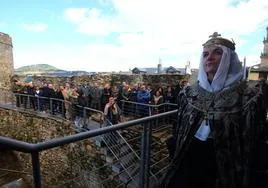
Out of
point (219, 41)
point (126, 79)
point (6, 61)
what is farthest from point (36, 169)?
point (6, 61)

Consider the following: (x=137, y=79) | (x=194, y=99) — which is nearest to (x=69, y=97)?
(x=137, y=79)

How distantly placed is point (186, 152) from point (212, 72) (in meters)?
0.58

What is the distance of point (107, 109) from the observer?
28.0 ft

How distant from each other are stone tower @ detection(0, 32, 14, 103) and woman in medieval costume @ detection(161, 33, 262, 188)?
20947 millimetres

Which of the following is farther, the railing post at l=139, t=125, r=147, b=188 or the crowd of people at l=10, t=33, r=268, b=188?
the railing post at l=139, t=125, r=147, b=188

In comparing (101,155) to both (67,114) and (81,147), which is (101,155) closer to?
(81,147)

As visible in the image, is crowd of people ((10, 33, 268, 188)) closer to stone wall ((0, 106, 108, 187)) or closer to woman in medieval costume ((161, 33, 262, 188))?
woman in medieval costume ((161, 33, 262, 188))

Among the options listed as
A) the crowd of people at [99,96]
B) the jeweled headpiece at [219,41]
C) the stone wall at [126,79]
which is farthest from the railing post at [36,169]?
the stone wall at [126,79]

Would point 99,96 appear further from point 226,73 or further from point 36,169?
point 36,169

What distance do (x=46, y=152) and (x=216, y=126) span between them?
36.5 ft

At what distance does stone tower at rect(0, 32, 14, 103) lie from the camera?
69.4ft

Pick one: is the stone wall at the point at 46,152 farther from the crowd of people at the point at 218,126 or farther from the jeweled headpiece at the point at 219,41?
the jeweled headpiece at the point at 219,41

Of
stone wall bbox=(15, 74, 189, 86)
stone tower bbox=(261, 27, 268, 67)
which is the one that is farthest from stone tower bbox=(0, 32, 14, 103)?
stone tower bbox=(261, 27, 268, 67)

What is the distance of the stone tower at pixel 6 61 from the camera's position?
69.4 feet
